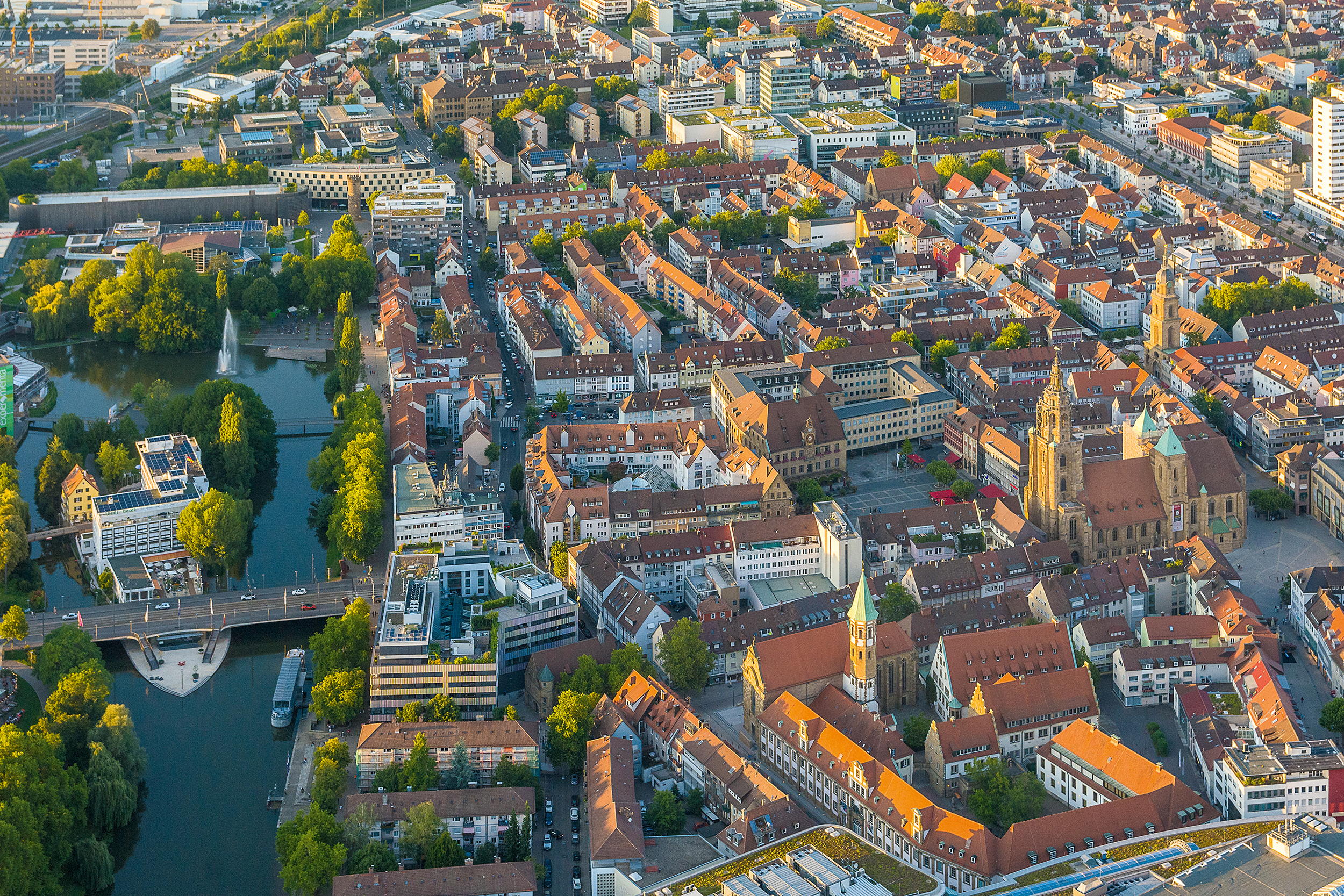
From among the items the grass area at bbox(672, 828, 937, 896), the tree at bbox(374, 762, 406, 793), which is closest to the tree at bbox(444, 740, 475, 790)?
the tree at bbox(374, 762, 406, 793)

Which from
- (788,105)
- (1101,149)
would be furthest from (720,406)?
(788,105)

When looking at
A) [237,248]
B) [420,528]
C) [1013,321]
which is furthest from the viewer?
[237,248]

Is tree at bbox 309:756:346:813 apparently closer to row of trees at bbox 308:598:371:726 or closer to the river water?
the river water

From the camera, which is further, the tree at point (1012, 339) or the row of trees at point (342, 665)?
the tree at point (1012, 339)

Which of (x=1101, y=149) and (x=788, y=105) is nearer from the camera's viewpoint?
(x=1101, y=149)

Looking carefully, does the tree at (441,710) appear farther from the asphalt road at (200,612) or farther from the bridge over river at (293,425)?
the bridge over river at (293,425)

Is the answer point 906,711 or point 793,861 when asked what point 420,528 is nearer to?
point 906,711

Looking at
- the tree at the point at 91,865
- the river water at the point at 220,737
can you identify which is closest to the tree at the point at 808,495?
the river water at the point at 220,737
